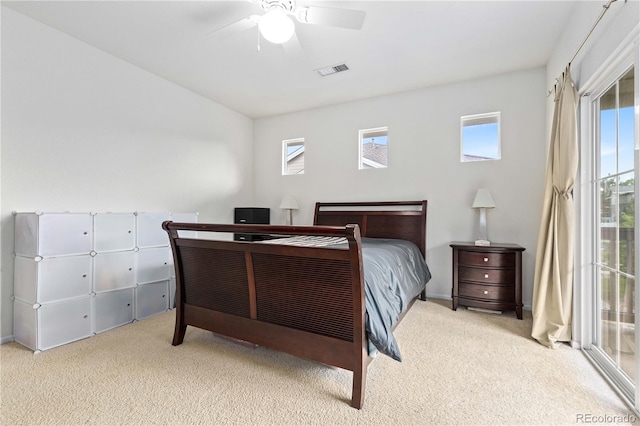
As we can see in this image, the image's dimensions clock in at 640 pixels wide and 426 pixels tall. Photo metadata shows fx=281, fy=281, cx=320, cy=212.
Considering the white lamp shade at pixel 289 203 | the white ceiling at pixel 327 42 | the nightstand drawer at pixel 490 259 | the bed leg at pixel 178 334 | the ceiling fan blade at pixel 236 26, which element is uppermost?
the white ceiling at pixel 327 42

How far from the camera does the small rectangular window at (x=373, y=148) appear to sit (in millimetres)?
4066

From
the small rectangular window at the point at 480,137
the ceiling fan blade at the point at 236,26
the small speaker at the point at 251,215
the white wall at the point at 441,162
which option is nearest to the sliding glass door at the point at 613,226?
the white wall at the point at 441,162

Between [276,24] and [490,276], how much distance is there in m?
3.05

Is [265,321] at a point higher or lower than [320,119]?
lower

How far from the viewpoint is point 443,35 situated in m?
2.61

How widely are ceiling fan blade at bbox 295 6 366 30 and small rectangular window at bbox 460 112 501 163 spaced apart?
2.29 metres

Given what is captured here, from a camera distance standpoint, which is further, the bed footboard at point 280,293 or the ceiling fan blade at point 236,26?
the ceiling fan blade at point 236,26

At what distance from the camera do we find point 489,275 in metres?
2.98

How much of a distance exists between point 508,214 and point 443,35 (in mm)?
2111

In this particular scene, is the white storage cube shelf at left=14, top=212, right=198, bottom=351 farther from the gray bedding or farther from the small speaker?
the gray bedding

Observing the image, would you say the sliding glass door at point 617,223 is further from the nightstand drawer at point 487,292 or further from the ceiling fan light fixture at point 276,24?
the ceiling fan light fixture at point 276,24

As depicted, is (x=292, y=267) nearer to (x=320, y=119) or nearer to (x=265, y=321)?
(x=265, y=321)

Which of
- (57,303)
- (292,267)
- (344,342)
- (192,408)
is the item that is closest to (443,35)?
(292,267)

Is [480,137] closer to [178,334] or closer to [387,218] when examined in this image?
[387,218]
